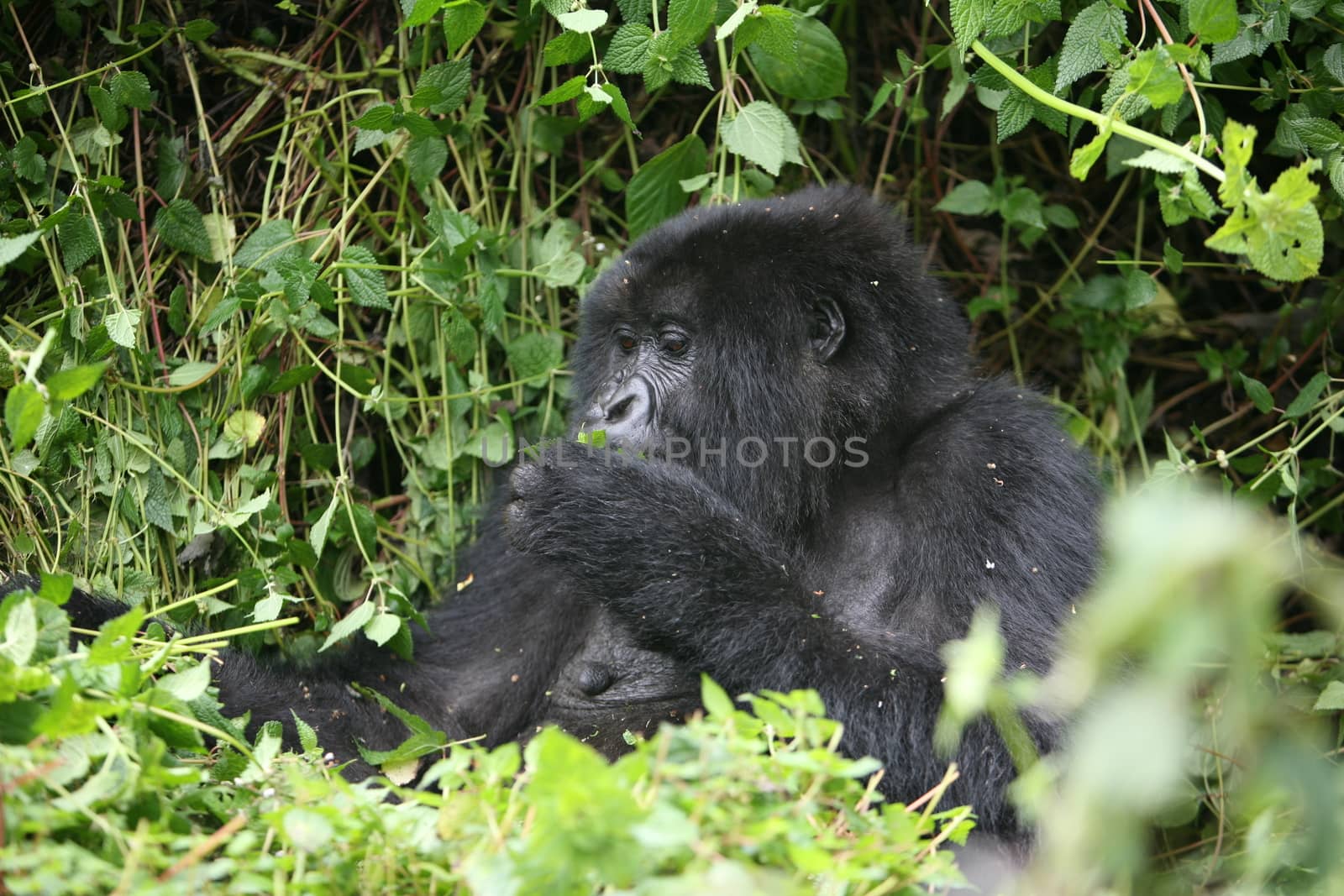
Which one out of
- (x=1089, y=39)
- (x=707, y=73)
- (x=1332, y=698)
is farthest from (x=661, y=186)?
(x=1332, y=698)

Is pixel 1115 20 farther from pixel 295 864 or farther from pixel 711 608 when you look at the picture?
pixel 295 864

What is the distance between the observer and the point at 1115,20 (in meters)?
3.16

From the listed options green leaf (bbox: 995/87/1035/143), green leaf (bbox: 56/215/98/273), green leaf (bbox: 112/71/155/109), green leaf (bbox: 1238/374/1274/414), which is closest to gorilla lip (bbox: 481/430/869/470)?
green leaf (bbox: 995/87/1035/143)

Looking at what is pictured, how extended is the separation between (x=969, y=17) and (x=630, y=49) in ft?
3.03

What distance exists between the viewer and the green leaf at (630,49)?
3389 mm

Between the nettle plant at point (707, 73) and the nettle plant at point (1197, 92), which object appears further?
the nettle plant at point (707, 73)

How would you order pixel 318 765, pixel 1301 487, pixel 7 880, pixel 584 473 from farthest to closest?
1. pixel 1301 487
2. pixel 584 473
3. pixel 318 765
4. pixel 7 880

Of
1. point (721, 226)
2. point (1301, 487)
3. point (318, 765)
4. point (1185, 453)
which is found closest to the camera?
point (318, 765)

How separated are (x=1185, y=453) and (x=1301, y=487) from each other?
694mm

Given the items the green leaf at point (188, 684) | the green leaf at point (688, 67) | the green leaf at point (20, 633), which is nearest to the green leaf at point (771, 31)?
the green leaf at point (688, 67)

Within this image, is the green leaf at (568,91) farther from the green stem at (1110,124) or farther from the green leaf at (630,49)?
the green stem at (1110,124)

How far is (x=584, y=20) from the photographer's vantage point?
10.4 feet

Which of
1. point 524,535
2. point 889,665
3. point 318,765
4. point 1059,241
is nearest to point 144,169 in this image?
point 524,535

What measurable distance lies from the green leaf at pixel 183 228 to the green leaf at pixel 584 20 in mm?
1525
